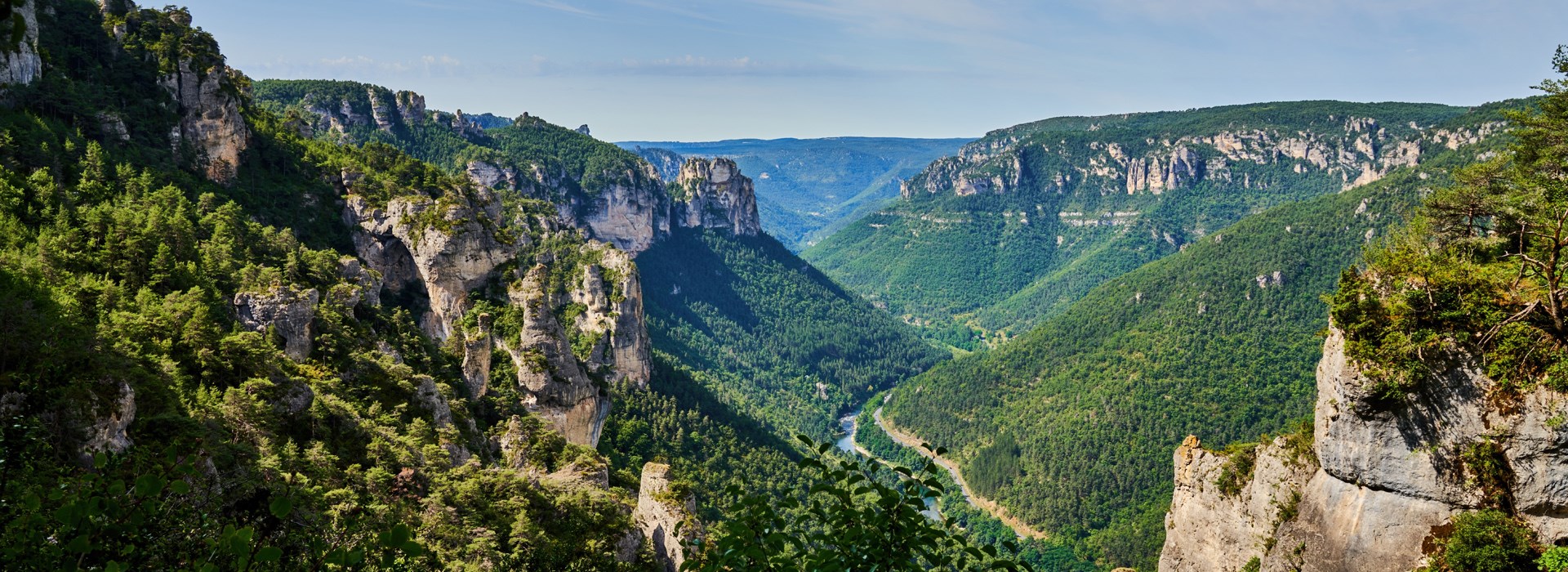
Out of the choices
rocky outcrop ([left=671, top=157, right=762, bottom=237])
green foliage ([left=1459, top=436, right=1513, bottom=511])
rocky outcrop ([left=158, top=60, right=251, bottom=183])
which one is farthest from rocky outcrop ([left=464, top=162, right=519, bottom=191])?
green foliage ([left=1459, top=436, right=1513, bottom=511])

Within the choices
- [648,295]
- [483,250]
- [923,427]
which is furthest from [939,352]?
[483,250]

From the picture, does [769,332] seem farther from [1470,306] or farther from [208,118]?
[1470,306]

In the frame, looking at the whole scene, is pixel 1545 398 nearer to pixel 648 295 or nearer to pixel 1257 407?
pixel 1257 407

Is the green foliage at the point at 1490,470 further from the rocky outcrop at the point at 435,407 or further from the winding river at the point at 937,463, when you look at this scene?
the winding river at the point at 937,463

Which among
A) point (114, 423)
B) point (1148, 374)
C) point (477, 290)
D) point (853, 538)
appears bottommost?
point (1148, 374)

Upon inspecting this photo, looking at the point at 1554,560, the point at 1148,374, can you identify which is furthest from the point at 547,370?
the point at 1148,374
